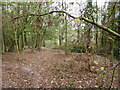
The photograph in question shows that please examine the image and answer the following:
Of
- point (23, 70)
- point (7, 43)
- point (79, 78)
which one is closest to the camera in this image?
point (79, 78)

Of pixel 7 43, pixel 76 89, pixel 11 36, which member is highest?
pixel 11 36

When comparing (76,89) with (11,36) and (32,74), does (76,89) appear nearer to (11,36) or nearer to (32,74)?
(32,74)

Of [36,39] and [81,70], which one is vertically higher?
[36,39]

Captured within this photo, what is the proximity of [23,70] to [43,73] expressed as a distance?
913 mm

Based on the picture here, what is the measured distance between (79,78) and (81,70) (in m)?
0.51

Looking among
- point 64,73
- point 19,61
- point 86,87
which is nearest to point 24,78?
point 64,73

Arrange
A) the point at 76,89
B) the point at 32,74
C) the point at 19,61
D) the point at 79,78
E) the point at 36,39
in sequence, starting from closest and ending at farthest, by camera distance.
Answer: the point at 76,89
the point at 79,78
the point at 32,74
the point at 19,61
the point at 36,39

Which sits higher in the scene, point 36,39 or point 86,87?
point 36,39

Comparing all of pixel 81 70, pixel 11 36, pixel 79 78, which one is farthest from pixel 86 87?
pixel 11 36

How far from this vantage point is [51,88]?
3039 mm

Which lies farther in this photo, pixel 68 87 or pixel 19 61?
pixel 19 61

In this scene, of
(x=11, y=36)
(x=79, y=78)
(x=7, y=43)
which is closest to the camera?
(x=79, y=78)

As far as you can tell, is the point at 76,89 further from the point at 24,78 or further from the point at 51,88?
the point at 24,78

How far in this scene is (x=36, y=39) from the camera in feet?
28.2
